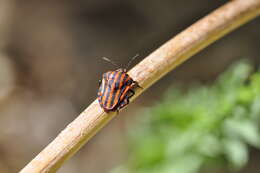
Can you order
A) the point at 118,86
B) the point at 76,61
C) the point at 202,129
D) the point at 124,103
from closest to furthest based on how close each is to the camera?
1. the point at 124,103
2. the point at 118,86
3. the point at 202,129
4. the point at 76,61

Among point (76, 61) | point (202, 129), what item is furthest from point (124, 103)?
point (76, 61)

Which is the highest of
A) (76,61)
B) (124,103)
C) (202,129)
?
(76,61)

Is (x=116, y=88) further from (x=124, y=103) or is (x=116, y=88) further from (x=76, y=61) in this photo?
(x=76, y=61)

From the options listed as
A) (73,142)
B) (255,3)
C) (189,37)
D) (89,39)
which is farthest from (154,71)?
(89,39)

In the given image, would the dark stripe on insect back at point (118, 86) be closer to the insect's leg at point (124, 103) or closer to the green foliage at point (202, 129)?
the insect's leg at point (124, 103)

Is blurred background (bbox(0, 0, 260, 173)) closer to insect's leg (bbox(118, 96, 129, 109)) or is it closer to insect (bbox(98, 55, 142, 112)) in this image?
insect (bbox(98, 55, 142, 112))

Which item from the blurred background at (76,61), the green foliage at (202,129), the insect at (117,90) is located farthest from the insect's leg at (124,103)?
the blurred background at (76,61)

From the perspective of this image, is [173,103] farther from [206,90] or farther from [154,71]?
[154,71]
